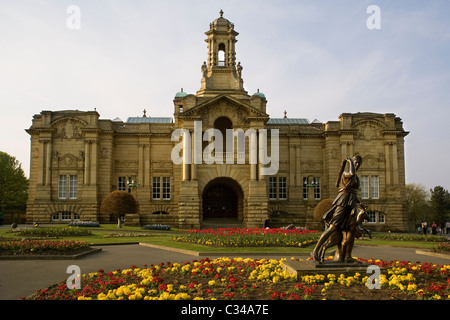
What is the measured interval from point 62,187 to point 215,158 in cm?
1832

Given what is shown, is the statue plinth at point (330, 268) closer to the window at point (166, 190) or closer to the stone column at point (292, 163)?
the stone column at point (292, 163)

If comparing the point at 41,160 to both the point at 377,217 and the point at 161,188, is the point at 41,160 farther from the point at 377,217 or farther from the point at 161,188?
the point at 377,217

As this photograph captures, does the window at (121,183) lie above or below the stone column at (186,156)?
below

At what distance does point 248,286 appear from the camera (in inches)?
447

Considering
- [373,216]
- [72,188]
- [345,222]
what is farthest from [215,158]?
[345,222]

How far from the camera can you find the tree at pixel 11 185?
59.9 metres

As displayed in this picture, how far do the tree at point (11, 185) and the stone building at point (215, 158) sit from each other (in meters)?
15.6

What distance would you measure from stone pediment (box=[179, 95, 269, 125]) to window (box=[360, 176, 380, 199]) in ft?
49.4

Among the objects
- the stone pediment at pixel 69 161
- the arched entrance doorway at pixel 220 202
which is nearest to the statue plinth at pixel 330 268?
the arched entrance doorway at pixel 220 202

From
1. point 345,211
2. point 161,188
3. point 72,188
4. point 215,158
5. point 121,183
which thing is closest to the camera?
point 345,211

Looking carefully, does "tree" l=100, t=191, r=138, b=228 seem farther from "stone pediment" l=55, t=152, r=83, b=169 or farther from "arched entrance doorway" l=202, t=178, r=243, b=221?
"arched entrance doorway" l=202, t=178, r=243, b=221

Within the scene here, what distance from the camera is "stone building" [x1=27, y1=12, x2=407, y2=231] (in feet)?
144
